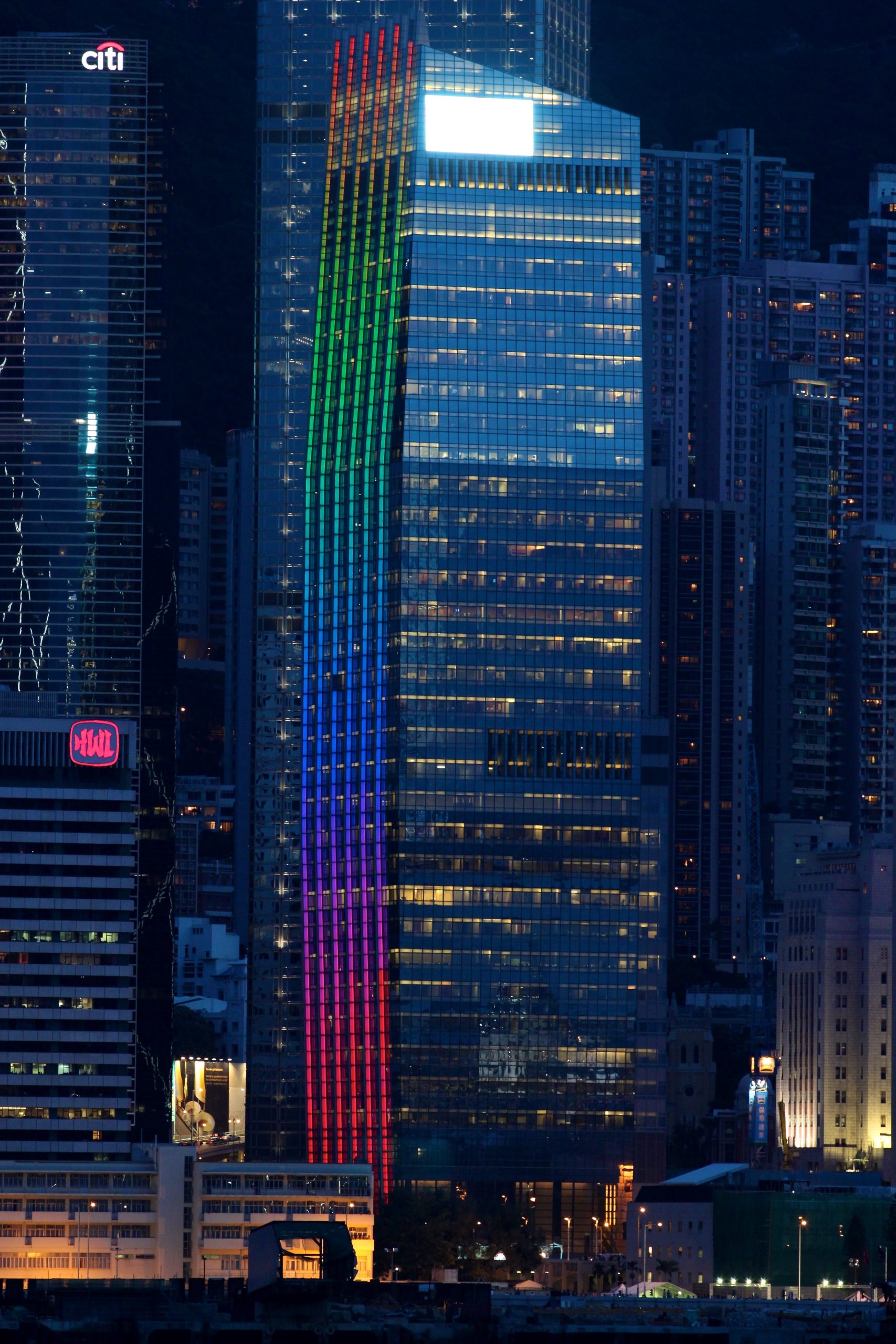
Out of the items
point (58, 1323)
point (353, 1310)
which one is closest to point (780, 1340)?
point (353, 1310)

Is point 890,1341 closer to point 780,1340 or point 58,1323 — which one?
point 780,1340

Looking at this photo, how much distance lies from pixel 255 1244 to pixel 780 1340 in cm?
3113

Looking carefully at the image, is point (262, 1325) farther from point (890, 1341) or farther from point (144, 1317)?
point (890, 1341)

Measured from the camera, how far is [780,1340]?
187 meters

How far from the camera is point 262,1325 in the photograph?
577 feet

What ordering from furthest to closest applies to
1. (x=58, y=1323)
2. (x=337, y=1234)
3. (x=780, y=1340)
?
(x=337, y=1234) < (x=780, y=1340) < (x=58, y=1323)

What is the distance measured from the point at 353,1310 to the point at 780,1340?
23990 millimetres

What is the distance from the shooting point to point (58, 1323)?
174625mm

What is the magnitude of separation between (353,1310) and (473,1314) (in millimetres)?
11247

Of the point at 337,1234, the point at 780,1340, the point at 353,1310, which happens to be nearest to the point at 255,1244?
the point at 337,1234

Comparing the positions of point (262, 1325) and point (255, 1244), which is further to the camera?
point (255, 1244)

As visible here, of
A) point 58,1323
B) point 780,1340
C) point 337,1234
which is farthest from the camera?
point 337,1234

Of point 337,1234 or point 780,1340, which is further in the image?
point 337,1234

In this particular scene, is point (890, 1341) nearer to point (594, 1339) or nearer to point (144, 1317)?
point (594, 1339)
